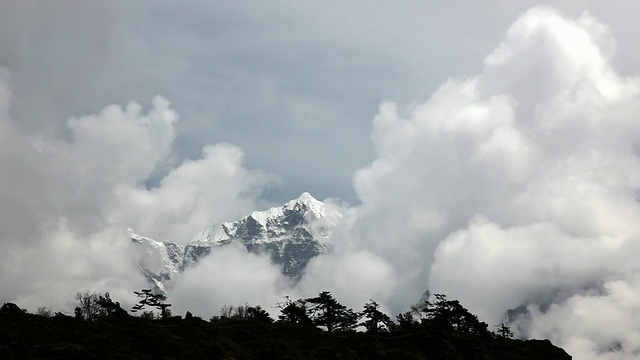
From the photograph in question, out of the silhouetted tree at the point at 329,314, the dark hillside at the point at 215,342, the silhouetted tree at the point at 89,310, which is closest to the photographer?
the dark hillside at the point at 215,342

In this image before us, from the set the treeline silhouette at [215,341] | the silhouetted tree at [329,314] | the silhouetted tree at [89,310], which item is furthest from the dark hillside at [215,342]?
the silhouetted tree at [329,314]

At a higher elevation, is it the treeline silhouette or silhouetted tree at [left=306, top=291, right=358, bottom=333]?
silhouetted tree at [left=306, top=291, right=358, bottom=333]

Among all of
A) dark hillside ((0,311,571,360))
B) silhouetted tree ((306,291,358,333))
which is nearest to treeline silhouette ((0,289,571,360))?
dark hillside ((0,311,571,360))

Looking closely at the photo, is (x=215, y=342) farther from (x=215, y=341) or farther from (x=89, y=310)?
(x=89, y=310)

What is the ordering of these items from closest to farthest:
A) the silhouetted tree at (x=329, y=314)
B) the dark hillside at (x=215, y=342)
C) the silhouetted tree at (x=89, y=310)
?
1. the dark hillside at (x=215, y=342)
2. the silhouetted tree at (x=89, y=310)
3. the silhouetted tree at (x=329, y=314)

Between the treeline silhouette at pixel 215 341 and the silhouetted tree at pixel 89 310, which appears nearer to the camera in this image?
the treeline silhouette at pixel 215 341

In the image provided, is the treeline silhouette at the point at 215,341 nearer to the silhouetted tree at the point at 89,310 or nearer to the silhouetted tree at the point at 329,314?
the silhouetted tree at the point at 89,310

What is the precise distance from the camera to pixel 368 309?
2685 inches

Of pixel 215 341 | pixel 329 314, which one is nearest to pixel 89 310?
pixel 329 314

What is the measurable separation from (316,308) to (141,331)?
29.4m

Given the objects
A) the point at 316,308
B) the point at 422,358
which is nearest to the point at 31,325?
the point at 422,358

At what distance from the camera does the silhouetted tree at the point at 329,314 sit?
63.2 meters

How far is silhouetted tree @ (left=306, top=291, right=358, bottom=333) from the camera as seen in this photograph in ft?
207

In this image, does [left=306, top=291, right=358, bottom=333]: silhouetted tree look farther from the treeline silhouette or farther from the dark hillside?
the dark hillside
